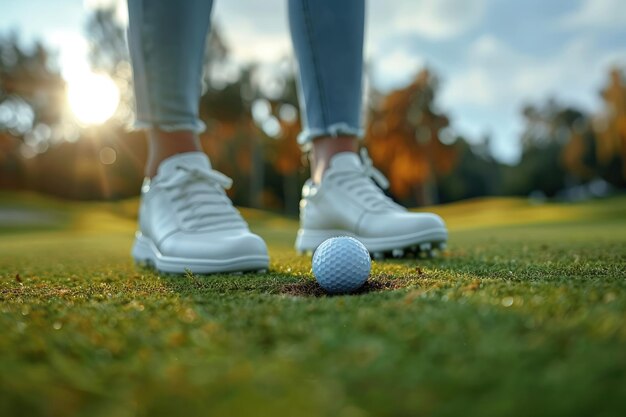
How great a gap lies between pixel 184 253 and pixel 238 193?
A: 967 inches

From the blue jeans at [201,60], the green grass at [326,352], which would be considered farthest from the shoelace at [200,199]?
the green grass at [326,352]

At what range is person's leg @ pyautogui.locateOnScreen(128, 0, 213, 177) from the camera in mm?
1898

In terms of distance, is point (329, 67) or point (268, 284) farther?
point (329, 67)

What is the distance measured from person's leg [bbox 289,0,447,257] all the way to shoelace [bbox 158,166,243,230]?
509mm

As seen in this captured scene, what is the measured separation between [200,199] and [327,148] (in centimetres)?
66

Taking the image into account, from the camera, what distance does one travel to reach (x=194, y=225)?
6.11 ft

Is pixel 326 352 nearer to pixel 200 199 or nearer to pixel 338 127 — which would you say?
pixel 200 199

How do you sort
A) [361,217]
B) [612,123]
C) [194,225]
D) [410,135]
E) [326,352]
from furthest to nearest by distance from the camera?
1. [612,123]
2. [410,135]
3. [361,217]
4. [194,225]
5. [326,352]

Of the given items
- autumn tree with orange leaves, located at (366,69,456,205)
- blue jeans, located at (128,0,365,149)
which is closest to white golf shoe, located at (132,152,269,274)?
A: blue jeans, located at (128,0,365,149)

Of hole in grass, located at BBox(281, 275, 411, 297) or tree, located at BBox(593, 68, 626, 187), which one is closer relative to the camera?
hole in grass, located at BBox(281, 275, 411, 297)

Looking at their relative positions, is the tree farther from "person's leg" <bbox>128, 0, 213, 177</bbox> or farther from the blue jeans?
"person's leg" <bbox>128, 0, 213, 177</bbox>

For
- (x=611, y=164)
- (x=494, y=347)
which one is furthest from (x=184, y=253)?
(x=611, y=164)

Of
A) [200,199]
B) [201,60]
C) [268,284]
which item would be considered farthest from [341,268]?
[201,60]

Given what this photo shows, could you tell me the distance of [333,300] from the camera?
1.08 meters
